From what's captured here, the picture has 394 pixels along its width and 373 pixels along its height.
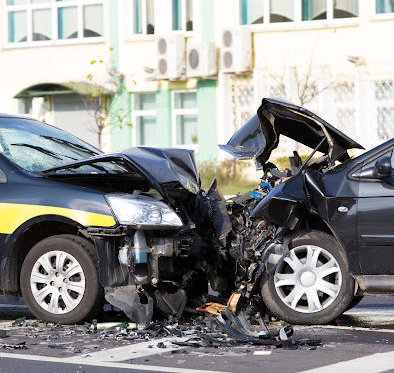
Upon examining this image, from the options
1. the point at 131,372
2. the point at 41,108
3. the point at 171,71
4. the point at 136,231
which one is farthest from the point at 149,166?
the point at 41,108

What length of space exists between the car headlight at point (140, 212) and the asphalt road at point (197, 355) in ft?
3.12

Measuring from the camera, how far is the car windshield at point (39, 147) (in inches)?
384

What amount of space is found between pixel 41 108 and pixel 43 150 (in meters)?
26.6

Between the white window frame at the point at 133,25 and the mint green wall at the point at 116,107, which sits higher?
the white window frame at the point at 133,25

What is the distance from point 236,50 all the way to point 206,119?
2467 mm

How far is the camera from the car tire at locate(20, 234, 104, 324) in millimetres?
9086

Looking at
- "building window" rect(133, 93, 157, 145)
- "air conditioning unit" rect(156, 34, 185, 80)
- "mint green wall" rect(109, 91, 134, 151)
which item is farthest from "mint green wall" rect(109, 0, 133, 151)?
"air conditioning unit" rect(156, 34, 185, 80)

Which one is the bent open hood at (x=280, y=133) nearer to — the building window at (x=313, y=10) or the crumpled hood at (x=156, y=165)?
the crumpled hood at (x=156, y=165)

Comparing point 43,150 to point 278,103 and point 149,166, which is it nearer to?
point 149,166

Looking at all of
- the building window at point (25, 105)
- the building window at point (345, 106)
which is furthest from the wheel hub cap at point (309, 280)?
the building window at point (25, 105)

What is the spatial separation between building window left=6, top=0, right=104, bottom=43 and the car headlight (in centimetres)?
2683

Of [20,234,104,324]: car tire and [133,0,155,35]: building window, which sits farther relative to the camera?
[133,0,155,35]: building window

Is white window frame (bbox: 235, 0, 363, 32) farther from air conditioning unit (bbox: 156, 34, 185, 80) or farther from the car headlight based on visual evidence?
the car headlight

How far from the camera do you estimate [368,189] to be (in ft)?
29.3
